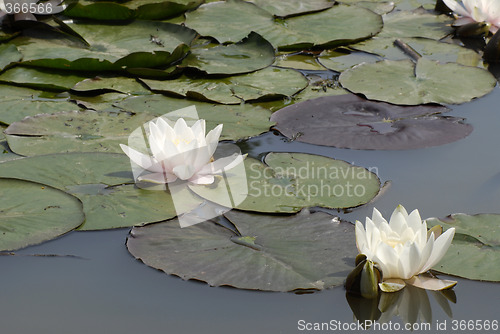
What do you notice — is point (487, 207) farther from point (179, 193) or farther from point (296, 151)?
point (179, 193)

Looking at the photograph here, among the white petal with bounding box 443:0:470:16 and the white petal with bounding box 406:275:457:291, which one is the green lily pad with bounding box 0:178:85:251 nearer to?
the white petal with bounding box 406:275:457:291

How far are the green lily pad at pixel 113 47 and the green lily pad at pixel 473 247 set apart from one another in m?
2.31

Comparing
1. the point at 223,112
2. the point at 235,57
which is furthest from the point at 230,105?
the point at 235,57

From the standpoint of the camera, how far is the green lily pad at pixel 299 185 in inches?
112

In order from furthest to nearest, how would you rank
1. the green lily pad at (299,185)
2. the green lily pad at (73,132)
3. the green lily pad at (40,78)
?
the green lily pad at (40,78) < the green lily pad at (73,132) < the green lily pad at (299,185)

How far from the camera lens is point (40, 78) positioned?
4.14 meters

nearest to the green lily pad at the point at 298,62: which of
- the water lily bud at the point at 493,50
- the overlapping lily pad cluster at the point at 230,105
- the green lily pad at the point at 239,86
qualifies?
the overlapping lily pad cluster at the point at 230,105

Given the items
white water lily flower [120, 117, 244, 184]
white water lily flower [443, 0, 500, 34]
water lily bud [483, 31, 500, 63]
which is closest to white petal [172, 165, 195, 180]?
white water lily flower [120, 117, 244, 184]

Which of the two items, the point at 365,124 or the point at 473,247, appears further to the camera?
the point at 365,124

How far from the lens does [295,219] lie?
275 cm

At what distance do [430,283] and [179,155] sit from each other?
4.02ft

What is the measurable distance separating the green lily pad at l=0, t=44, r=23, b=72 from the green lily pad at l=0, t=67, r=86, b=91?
5cm

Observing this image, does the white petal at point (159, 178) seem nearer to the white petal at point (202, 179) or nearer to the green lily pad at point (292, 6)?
the white petal at point (202, 179)

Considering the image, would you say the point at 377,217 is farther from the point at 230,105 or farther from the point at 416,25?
the point at 416,25
